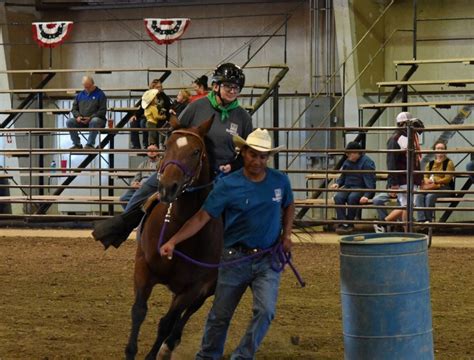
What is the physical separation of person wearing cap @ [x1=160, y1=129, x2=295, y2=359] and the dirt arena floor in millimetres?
1585

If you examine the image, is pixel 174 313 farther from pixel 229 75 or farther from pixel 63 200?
pixel 63 200

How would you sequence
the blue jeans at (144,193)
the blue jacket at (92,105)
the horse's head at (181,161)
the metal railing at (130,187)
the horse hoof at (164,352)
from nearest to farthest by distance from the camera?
the horse's head at (181,161) < the horse hoof at (164,352) < the blue jeans at (144,193) < the metal railing at (130,187) < the blue jacket at (92,105)

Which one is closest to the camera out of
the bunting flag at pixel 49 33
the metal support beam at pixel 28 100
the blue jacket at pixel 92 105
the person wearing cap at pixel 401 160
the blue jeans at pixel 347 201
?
the person wearing cap at pixel 401 160

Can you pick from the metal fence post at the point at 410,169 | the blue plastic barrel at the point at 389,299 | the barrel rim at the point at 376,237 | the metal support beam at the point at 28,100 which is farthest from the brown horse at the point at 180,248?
the metal support beam at the point at 28,100

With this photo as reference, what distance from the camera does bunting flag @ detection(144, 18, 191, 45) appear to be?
20969mm

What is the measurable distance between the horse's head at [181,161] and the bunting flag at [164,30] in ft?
47.3

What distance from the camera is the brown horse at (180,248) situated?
21.8 ft

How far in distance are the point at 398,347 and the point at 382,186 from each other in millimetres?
13452

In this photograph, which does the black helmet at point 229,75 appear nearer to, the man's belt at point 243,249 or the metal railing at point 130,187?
the man's belt at point 243,249

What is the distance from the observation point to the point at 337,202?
51.4 feet

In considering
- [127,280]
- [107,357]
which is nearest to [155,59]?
[127,280]

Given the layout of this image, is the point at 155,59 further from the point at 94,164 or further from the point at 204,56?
the point at 94,164

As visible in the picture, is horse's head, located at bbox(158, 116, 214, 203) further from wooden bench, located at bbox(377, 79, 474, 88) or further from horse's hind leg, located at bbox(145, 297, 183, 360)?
wooden bench, located at bbox(377, 79, 474, 88)

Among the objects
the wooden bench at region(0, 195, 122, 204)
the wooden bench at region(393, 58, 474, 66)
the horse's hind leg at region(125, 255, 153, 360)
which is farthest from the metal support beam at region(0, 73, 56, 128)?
the horse's hind leg at region(125, 255, 153, 360)
